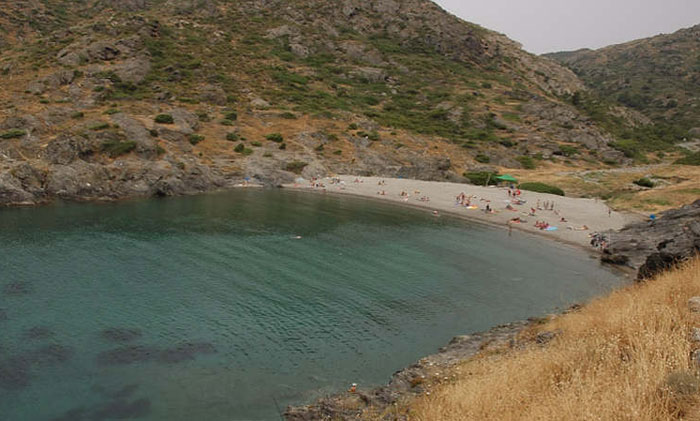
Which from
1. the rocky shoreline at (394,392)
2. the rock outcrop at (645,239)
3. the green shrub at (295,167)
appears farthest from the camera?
the green shrub at (295,167)

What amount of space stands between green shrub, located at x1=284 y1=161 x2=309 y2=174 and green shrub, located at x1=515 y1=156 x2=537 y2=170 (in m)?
53.1

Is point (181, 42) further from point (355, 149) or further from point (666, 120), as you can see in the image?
point (666, 120)

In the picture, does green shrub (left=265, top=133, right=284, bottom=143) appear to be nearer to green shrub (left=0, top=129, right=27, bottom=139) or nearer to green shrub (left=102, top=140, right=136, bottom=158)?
green shrub (left=102, top=140, right=136, bottom=158)

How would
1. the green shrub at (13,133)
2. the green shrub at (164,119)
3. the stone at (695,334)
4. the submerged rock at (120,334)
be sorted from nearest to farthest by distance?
the stone at (695,334), the submerged rock at (120,334), the green shrub at (13,133), the green shrub at (164,119)

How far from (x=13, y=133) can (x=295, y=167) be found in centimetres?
4636

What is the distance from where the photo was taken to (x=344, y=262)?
3984 cm

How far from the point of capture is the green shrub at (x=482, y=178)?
9000 centimetres

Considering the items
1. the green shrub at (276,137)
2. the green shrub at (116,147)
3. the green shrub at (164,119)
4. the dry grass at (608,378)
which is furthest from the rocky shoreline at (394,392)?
the green shrub at (164,119)

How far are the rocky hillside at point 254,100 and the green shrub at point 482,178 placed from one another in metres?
2.87

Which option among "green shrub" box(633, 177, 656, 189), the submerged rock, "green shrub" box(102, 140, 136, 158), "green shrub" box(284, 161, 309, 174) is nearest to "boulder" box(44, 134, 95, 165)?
"green shrub" box(102, 140, 136, 158)

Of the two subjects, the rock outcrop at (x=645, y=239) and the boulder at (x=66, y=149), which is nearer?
the rock outcrop at (x=645, y=239)

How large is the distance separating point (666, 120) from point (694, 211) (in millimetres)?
175753

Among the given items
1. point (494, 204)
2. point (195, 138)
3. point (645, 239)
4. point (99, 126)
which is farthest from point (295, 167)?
point (645, 239)

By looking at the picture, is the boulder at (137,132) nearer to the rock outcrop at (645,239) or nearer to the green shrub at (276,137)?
A: the green shrub at (276,137)
